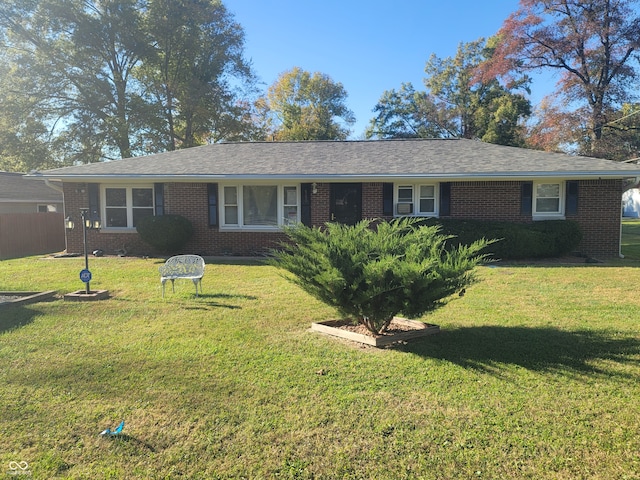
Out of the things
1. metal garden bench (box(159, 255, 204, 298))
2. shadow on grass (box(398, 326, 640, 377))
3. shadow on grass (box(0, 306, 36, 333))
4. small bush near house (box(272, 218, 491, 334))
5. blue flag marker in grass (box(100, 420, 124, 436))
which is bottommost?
blue flag marker in grass (box(100, 420, 124, 436))

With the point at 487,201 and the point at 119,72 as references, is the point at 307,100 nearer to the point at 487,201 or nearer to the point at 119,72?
the point at 119,72

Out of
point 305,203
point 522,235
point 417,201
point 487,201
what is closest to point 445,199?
point 417,201

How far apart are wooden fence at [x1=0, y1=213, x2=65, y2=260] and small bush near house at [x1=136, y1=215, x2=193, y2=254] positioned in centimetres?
604

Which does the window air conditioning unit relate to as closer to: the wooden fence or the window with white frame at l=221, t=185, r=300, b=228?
the window with white frame at l=221, t=185, r=300, b=228

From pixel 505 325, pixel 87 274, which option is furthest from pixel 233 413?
pixel 87 274

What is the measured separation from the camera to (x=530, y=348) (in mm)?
4891

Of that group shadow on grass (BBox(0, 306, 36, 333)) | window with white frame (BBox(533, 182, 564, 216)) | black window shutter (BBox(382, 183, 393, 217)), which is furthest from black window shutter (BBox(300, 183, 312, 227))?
shadow on grass (BBox(0, 306, 36, 333))

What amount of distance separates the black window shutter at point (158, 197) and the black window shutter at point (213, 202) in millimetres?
1553

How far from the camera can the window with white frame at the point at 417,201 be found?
13711mm

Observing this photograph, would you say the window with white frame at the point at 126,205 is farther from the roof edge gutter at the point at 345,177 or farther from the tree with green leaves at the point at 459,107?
the tree with green leaves at the point at 459,107

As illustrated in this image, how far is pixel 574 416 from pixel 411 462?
1457 mm

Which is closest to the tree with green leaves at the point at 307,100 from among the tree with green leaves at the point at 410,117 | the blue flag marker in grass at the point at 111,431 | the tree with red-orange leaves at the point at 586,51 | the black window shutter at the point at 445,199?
the tree with green leaves at the point at 410,117

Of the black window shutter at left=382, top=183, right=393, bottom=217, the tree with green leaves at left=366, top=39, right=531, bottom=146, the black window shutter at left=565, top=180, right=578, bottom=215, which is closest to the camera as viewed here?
the black window shutter at left=565, top=180, right=578, bottom=215

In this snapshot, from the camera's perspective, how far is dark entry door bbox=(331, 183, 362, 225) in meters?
13.8
